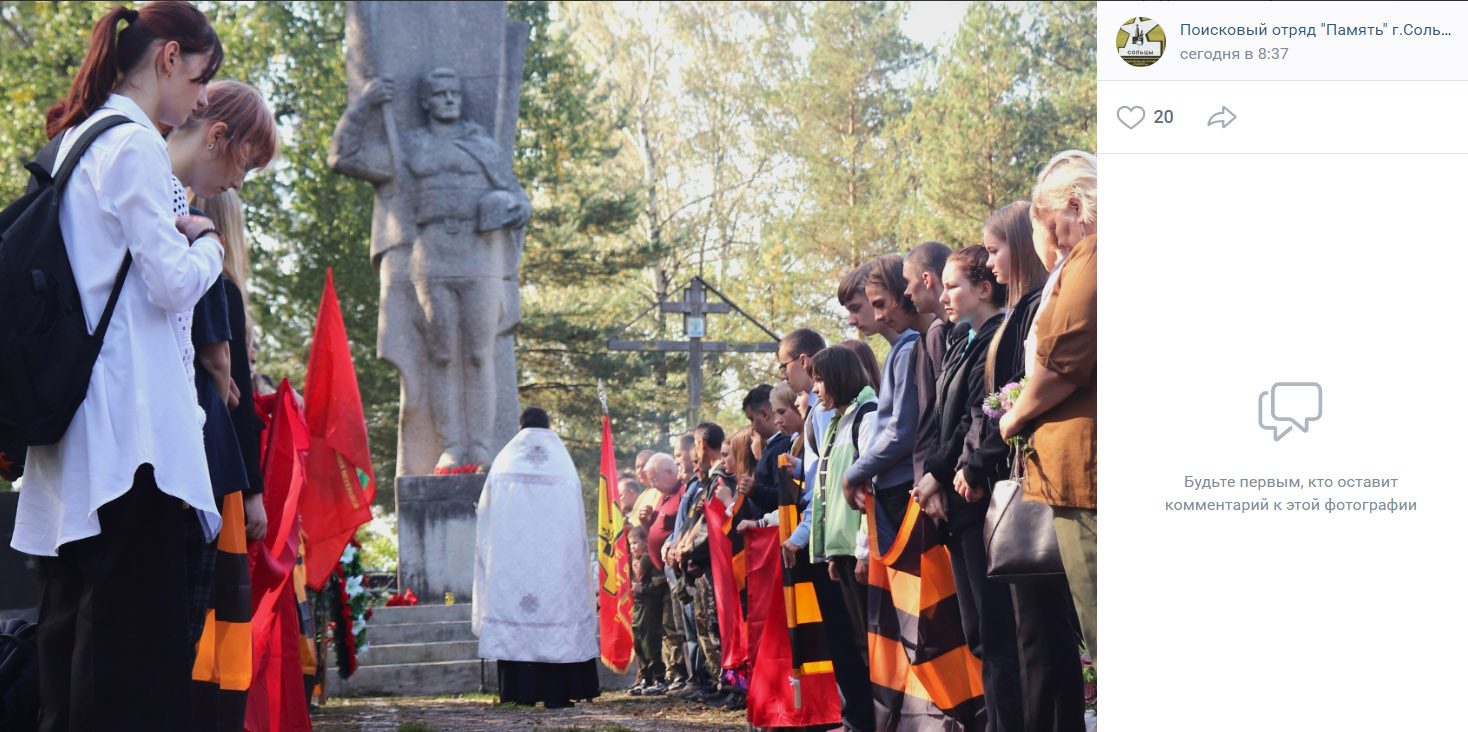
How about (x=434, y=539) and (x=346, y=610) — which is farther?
(x=434, y=539)

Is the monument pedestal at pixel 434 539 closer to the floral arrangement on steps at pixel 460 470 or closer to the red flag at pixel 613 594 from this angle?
the floral arrangement on steps at pixel 460 470

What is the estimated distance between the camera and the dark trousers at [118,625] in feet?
9.75

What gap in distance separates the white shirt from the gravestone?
398 inches

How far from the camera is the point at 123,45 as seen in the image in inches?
131

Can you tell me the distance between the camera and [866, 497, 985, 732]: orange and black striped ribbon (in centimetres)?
501

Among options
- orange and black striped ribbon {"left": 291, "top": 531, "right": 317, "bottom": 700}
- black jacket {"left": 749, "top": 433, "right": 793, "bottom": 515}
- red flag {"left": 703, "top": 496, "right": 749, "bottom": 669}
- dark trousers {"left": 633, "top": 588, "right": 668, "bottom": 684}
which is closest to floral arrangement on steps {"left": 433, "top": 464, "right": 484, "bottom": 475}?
dark trousers {"left": 633, "top": 588, "right": 668, "bottom": 684}

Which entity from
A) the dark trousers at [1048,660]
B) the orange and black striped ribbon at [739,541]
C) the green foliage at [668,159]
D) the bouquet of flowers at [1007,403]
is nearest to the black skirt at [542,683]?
the orange and black striped ribbon at [739,541]

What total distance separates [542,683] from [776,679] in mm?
3423

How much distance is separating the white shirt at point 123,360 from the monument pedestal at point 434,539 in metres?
9.92

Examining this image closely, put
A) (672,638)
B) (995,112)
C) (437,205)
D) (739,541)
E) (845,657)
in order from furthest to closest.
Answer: (995,112) → (437,205) → (672,638) → (739,541) → (845,657)
